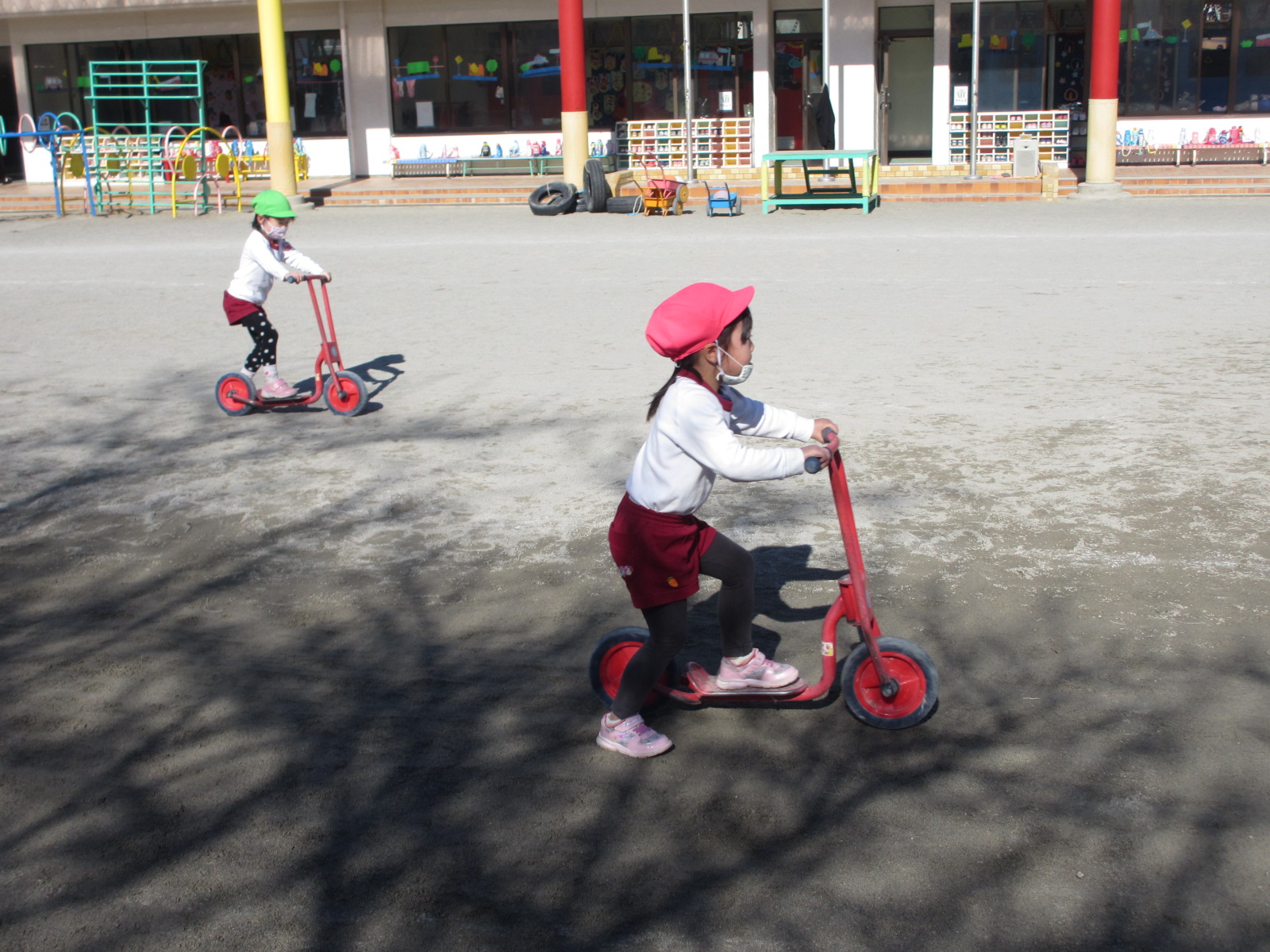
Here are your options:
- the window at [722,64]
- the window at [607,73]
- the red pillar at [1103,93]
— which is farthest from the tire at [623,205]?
the red pillar at [1103,93]

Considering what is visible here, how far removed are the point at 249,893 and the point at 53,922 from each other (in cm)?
43

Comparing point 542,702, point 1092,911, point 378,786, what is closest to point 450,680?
point 542,702

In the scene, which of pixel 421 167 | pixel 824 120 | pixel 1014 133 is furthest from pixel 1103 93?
pixel 421 167

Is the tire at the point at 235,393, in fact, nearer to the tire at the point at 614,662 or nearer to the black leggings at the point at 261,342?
the black leggings at the point at 261,342

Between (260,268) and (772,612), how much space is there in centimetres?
474

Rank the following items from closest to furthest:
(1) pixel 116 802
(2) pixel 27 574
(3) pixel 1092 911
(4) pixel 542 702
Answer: (3) pixel 1092 911 < (1) pixel 116 802 < (4) pixel 542 702 < (2) pixel 27 574

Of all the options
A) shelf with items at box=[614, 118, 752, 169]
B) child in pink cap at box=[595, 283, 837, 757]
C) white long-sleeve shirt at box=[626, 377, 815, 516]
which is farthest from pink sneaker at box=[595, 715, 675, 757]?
shelf with items at box=[614, 118, 752, 169]

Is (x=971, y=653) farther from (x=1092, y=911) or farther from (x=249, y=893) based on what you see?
(x=249, y=893)

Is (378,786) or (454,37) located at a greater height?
(454,37)

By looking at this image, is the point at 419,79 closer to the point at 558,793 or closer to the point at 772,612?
the point at 772,612

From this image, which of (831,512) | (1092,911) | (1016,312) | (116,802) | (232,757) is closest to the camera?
(1092,911)

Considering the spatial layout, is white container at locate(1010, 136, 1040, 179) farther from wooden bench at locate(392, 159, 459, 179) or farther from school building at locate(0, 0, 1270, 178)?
wooden bench at locate(392, 159, 459, 179)

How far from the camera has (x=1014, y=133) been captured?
24.4 metres

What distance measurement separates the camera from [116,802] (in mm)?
3445
